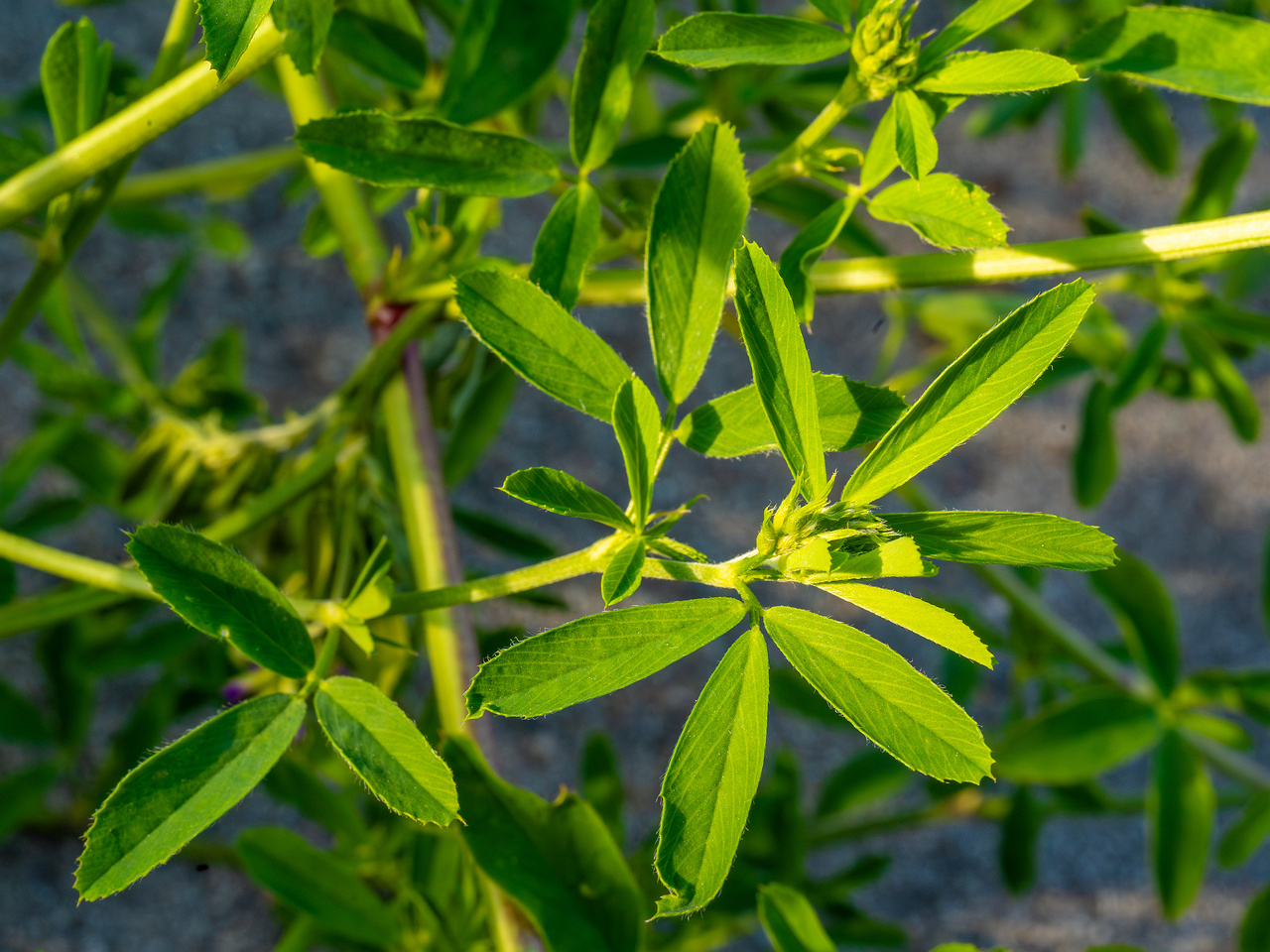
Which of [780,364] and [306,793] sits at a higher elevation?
[780,364]

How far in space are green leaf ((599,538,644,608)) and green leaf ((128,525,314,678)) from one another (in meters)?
0.16

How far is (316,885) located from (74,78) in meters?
0.52

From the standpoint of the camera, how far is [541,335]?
44cm

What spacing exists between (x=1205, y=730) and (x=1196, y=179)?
1.53ft

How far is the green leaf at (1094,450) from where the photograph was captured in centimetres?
88

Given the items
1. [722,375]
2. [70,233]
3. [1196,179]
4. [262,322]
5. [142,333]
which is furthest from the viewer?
[722,375]

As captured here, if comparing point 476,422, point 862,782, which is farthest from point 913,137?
point 862,782

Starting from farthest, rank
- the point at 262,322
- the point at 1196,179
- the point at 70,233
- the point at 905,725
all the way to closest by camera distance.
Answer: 1. the point at 262,322
2. the point at 1196,179
3. the point at 70,233
4. the point at 905,725

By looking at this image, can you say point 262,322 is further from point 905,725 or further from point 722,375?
point 905,725

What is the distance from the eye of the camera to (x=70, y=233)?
566 mm

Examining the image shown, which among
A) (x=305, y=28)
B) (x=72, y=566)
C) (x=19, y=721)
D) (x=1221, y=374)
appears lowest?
(x=19, y=721)

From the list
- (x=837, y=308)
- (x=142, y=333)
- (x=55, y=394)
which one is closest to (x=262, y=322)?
(x=142, y=333)

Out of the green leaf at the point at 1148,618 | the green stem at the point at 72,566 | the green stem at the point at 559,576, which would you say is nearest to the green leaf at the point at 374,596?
the green stem at the point at 559,576

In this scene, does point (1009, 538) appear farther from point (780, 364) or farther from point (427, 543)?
point (427, 543)
